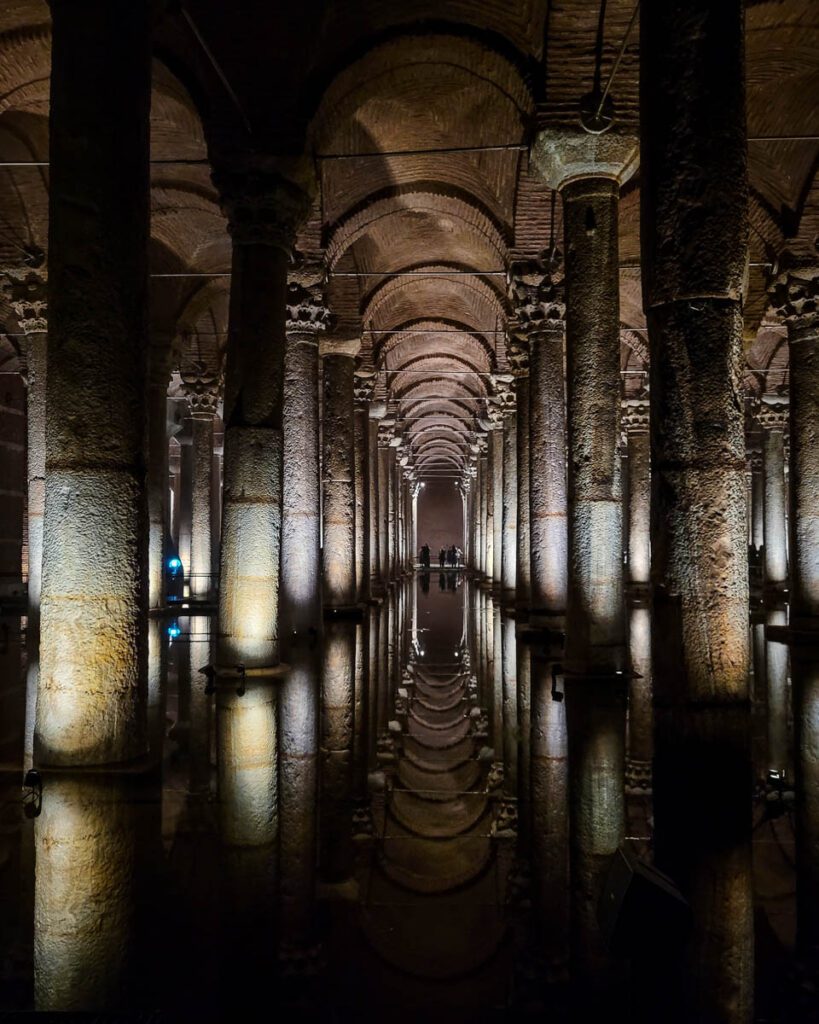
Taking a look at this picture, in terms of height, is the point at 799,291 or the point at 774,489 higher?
the point at 799,291

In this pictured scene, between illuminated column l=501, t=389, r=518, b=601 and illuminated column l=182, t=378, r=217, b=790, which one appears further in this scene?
illuminated column l=182, t=378, r=217, b=790

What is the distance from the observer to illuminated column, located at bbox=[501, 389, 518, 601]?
58.1 feet

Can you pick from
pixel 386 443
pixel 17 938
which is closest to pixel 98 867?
pixel 17 938

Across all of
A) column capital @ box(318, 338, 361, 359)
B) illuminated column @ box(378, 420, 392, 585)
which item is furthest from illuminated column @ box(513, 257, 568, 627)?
illuminated column @ box(378, 420, 392, 585)

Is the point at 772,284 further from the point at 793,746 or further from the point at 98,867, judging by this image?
the point at 98,867

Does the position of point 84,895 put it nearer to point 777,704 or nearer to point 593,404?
point 777,704

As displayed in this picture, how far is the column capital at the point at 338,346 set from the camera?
1563 centimetres

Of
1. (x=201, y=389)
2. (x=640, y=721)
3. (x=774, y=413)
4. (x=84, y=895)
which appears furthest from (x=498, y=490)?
(x=84, y=895)

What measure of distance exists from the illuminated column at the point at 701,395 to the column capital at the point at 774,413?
1754 cm

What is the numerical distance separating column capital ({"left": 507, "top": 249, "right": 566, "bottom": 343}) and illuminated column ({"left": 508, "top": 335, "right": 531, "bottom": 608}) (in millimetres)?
2398

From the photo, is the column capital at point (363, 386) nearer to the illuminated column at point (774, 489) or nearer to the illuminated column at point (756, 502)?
the illuminated column at point (774, 489)

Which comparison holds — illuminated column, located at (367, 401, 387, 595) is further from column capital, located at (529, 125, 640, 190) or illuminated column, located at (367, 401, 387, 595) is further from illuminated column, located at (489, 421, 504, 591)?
column capital, located at (529, 125, 640, 190)

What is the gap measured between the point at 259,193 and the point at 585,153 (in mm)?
3115

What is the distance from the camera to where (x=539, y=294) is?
11945 millimetres
